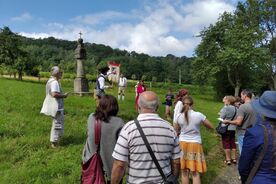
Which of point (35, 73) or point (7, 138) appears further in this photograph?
point (35, 73)

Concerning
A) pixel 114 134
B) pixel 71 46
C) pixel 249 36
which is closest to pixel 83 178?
pixel 114 134

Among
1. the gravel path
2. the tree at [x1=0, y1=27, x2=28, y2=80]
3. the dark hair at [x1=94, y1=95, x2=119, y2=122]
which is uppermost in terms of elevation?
the tree at [x1=0, y1=27, x2=28, y2=80]

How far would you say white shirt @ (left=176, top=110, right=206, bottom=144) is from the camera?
6.56m

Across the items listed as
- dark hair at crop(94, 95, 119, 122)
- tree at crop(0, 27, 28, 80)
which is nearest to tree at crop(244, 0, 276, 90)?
tree at crop(0, 27, 28, 80)

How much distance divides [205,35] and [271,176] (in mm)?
43596

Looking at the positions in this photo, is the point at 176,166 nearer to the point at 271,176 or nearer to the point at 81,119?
the point at 271,176

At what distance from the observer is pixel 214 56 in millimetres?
45438

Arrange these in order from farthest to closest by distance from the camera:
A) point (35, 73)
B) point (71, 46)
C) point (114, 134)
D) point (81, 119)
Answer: point (71, 46)
point (35, 73)
point (81, 119)
point (114, 134)

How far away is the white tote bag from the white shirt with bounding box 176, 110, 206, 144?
2.95 meters

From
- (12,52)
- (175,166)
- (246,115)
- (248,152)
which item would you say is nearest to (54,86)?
(246,115)

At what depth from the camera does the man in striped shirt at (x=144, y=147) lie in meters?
3.80

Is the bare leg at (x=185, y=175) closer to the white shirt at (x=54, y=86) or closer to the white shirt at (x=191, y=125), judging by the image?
the white shirt at (x=191, y=125)

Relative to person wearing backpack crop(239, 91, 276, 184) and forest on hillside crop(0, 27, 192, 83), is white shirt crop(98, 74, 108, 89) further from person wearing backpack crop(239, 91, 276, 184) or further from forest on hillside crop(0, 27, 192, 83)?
forest on hillside crop(0, 27, 192, 83)

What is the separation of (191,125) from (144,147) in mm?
2942
